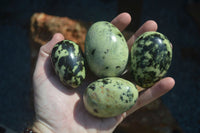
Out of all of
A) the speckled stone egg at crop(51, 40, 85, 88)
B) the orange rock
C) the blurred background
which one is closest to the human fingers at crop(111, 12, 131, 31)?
the speckled stone egg at crop(51, 40, 85, 88)

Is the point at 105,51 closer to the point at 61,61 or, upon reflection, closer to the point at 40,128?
the point at 61,61

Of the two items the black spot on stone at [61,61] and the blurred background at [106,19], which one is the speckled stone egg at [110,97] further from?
the blurred background at [106,19]

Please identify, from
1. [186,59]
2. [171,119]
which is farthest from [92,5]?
[171,119]

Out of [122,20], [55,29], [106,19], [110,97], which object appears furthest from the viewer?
[106,19]

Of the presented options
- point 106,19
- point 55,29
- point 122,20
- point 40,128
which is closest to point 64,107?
point 40,128

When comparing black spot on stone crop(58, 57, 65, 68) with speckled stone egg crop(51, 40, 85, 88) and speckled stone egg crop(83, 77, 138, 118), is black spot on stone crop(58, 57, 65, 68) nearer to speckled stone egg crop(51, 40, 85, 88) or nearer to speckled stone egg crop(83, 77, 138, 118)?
speckled stone egg crop(51, 40, 85, 88)

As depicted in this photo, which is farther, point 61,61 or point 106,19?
point 106,19

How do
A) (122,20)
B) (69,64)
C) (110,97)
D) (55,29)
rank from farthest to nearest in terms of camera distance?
(55,29) < (122,20) < (69,64) < (110,97)
